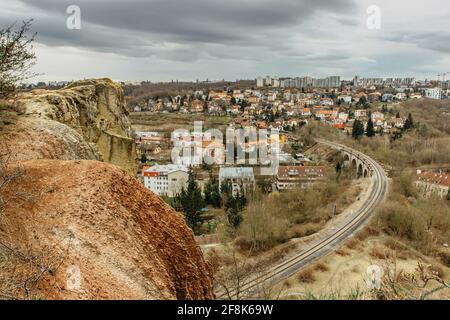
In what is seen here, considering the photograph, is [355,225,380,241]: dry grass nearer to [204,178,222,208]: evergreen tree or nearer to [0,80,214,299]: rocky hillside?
[204,178,222,208]: evergreen tree

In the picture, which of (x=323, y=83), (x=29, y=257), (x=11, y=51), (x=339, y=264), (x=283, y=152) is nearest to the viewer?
(x=29, y=257)

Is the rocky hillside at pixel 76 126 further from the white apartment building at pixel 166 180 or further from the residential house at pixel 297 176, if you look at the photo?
the white apartment building at pixel 166 180

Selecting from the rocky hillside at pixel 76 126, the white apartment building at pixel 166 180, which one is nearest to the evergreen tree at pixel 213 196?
the white apartment building at pixel 166 180

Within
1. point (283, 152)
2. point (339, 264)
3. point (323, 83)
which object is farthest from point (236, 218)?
point (323, 83)

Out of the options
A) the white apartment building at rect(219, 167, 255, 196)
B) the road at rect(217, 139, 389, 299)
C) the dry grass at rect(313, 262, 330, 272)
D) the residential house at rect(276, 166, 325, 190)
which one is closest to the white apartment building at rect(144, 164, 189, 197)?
the white apartment building at rect(219, 167, 255, 196)

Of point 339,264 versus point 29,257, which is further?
point 339,264
